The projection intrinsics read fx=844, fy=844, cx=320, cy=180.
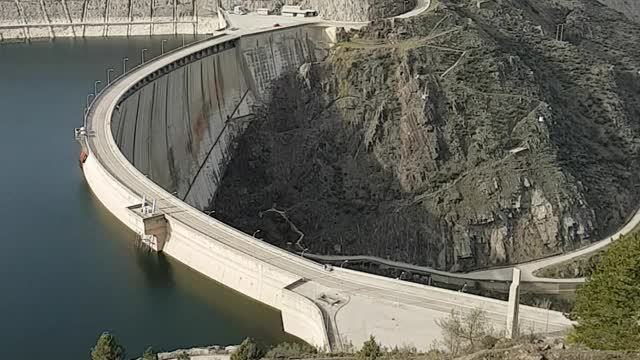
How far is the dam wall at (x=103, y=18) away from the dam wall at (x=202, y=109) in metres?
24.7

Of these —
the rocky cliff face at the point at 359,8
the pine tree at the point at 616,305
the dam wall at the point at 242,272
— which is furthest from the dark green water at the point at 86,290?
the rocky cliff face at the point at 359,8

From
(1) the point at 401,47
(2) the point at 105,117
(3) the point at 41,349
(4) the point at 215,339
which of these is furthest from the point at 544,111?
(3) the point at 41,349

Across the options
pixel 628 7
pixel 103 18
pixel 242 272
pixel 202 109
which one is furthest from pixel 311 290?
pixel 628 7

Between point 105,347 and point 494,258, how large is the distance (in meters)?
35.2

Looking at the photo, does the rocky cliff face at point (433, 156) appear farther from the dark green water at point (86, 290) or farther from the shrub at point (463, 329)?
the shrub at point (463, 329)

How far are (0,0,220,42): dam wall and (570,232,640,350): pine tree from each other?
230 ft

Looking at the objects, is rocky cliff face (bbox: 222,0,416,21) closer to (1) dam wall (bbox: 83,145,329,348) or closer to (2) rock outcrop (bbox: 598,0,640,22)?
(1) dam wall (bbox: 83,145,329,348)

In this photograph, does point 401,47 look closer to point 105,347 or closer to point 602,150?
point 602,150

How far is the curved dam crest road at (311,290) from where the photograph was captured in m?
31.3

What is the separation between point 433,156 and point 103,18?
47365 mm

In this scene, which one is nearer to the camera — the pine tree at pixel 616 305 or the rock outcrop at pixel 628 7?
the pine tree at pixel 616 305

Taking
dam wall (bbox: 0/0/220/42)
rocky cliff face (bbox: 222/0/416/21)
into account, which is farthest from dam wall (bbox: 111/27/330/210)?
dam wall (bbox: 0/0/220/42)

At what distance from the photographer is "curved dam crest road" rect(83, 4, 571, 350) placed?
31281 mm

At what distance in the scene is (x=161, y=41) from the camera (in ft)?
290
